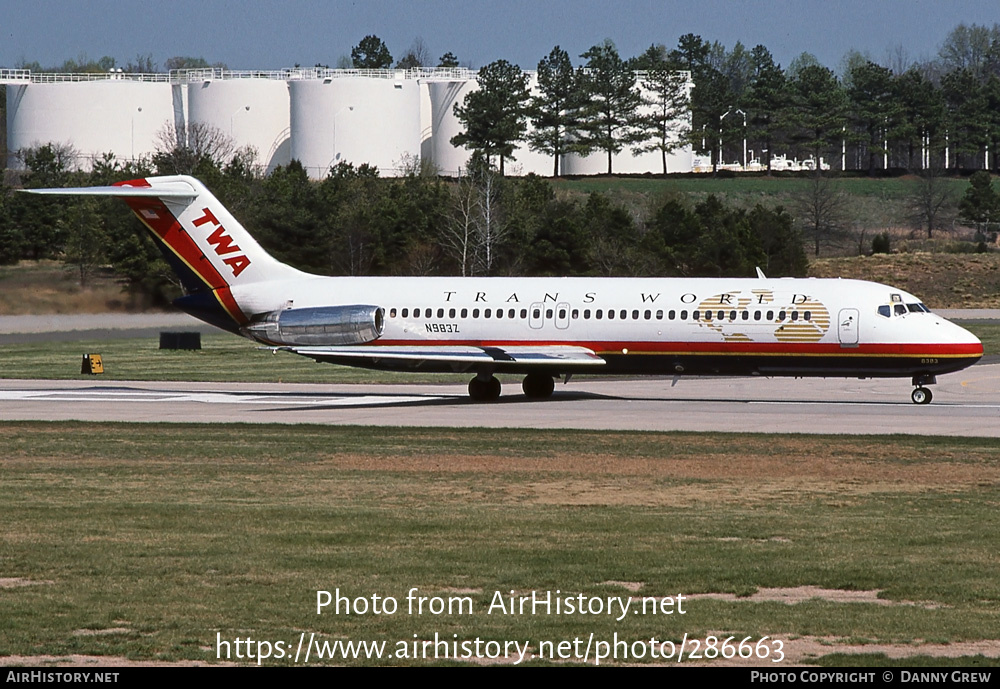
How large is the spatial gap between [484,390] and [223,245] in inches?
321

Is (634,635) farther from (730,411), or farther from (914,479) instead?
(730,411)

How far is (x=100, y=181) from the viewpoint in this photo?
340 ft

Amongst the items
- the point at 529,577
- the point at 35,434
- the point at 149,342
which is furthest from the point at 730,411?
the point at 149,342

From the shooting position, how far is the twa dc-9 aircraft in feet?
114

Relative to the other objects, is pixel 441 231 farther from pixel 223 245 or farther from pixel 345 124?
pixel 345 124

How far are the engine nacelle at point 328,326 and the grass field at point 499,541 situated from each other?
9.56m

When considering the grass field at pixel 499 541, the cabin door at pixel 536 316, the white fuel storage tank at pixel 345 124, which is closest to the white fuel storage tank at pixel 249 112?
the white fuel storage tank at pixel 345 124

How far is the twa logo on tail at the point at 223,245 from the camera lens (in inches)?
1506

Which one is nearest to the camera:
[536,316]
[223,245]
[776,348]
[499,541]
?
[499,541]

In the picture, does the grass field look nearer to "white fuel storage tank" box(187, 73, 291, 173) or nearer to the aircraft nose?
the aircraft nose

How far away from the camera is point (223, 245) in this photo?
38.3 metres

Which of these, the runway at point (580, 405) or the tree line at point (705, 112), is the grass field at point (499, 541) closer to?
the runway at point (580, 405)

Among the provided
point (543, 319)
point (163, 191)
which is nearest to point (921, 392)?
point (543, 319)

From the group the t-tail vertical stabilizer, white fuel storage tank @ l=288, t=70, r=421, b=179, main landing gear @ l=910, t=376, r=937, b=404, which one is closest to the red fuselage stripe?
main landing gear @ l=910, t=376, r=937, b=404
